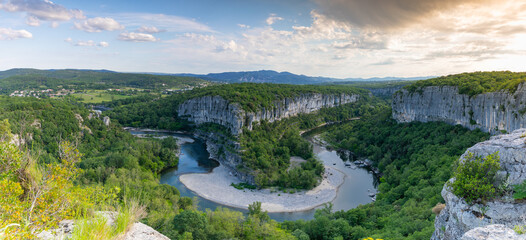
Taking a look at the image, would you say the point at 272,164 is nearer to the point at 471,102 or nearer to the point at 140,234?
the point at 471,102

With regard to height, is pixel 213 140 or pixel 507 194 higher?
pixel 507 194

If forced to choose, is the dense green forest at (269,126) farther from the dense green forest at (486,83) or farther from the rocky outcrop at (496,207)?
A: the rocky outcrop at (496,207)

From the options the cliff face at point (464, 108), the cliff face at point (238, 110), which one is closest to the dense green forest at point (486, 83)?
the cliff face at point (464, 108)

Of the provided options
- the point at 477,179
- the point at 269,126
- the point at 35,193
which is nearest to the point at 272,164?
the point at 269,126

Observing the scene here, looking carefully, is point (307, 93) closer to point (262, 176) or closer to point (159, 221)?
point (262, 176)

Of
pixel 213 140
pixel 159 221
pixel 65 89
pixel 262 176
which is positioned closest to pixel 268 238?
pixel 159 221

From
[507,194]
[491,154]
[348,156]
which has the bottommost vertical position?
[348,156]

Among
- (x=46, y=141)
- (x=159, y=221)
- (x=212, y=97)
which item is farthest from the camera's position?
(x=212, y=97)

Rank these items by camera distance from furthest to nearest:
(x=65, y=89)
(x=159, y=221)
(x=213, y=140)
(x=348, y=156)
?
(x=65, y=89) → (x=213, y=140) → (x=348, y=156) → (x=159, y=221)

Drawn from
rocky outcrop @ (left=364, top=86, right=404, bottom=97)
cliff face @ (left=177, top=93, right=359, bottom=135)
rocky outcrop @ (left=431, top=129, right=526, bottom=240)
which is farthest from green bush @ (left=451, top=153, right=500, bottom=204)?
rocky outcrop @ (left=364, top=86, right=404, bottom=97)
